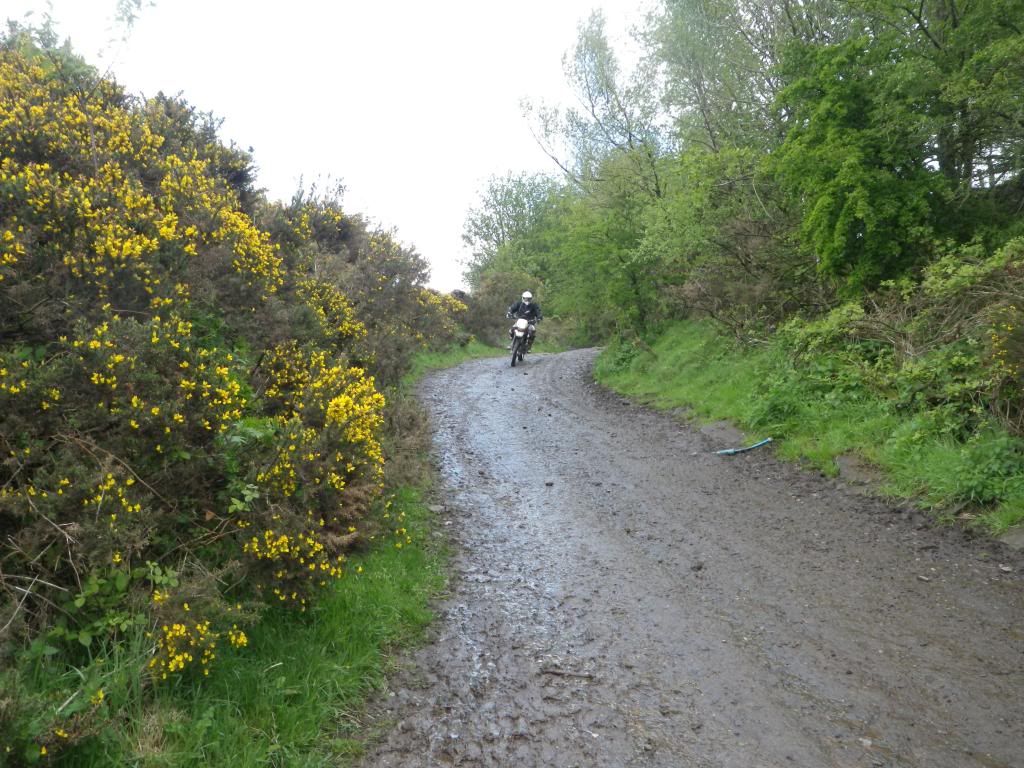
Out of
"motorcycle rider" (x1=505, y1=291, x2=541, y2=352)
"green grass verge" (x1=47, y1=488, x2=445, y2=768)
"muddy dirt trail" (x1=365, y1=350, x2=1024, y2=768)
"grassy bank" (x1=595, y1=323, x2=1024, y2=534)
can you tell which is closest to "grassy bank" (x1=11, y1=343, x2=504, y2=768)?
"green grass verge" (x1=47, y1=488, x2=445, y2=768)

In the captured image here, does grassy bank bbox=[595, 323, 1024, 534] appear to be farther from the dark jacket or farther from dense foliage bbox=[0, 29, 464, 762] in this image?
the dark jacket

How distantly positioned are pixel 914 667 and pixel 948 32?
8.58 metres

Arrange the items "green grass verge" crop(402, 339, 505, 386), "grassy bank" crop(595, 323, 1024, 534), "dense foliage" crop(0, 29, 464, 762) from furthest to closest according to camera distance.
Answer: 1. "green grass verge" crop(402, 339, 505, 386)
2. "grassy bank" crop(595, 323, 1024, 534)
3. "dense foliage" crop(0, 29, 464, 762)

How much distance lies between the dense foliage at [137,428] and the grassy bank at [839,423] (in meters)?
5.26

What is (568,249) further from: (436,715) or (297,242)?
(436,715)

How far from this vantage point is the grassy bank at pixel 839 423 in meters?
6.10

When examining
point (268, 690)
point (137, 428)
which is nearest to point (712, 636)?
point (268, 690)

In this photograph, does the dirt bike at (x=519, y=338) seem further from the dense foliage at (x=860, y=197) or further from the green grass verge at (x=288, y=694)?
the green grass verge at (x=288, y=694)

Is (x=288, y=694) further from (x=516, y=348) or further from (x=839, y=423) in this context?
(x=516, y=348)

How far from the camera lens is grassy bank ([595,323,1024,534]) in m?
6.10

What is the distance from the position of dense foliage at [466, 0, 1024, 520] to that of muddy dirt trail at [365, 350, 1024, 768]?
1790mm

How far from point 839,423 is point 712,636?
4.90 metres

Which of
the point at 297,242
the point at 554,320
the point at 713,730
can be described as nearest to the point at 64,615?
the point at 713,730

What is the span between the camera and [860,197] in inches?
346
